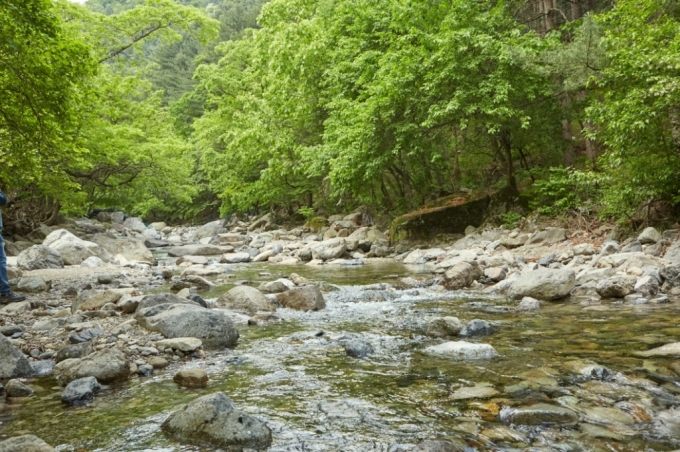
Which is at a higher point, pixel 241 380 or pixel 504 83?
pixel 504 83

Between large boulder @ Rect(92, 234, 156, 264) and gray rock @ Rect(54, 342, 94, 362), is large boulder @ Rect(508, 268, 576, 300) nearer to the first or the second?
gray rock @ Rect(54, 342, 94, 362)

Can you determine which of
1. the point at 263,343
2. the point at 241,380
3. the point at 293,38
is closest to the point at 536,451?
the point at 241,380

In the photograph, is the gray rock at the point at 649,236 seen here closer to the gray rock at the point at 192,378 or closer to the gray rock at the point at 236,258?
the gray rock at the point at 192,378

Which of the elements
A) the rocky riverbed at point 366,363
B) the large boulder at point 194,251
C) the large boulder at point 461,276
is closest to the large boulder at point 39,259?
the rocky riverbed at point 366,363

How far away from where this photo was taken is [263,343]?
5500mm

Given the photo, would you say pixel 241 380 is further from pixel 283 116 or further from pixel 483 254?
pixel 283 116

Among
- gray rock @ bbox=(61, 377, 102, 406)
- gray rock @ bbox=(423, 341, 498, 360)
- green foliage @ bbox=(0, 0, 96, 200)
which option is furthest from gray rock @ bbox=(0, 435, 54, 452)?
green foliage @ bbox=(0, 0, 96, 200)

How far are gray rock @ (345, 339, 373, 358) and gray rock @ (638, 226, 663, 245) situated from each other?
7.27 metres

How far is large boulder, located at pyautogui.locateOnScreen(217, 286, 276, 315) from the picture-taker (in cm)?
739

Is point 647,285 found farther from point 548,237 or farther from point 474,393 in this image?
point 548,237

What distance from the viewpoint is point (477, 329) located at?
5508 millimetres

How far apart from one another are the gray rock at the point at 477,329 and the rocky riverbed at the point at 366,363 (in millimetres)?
32

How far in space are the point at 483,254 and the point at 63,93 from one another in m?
9.41

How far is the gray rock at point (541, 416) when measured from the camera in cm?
314
